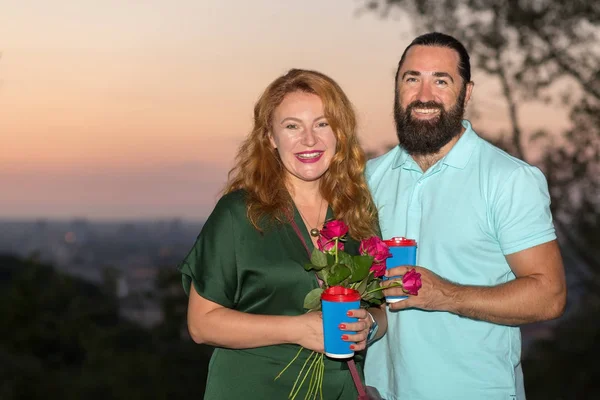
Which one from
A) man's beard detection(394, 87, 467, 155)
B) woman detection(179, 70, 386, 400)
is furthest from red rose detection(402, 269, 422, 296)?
man's beard detection(394, 87, 467, 155)

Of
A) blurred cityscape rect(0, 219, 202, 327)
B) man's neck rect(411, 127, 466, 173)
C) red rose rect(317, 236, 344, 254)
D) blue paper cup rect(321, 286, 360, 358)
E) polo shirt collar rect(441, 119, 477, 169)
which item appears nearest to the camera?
blue paper cup rect(321, 286, 360, 358)

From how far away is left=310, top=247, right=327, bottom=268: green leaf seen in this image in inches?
112

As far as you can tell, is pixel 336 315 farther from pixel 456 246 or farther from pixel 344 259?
pixel 456 246

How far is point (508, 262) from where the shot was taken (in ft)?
11.1

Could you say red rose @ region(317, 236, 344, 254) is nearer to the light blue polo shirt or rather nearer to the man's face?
the light blue polo shirt

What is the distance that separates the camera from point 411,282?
9.48 ft

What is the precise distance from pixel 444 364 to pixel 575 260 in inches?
327

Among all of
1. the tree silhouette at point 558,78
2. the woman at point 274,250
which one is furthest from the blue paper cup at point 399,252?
the tree silhouette at point 558,78

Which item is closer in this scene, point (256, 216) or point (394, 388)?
point (256, 216)

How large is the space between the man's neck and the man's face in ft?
0.07

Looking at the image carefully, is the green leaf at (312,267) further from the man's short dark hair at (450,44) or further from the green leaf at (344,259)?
Answer: the man's short dark hair at (450,44)

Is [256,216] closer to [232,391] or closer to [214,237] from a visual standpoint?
[214,237]

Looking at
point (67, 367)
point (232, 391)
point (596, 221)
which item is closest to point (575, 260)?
point (596, 221)

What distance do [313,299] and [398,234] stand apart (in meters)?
0.78
